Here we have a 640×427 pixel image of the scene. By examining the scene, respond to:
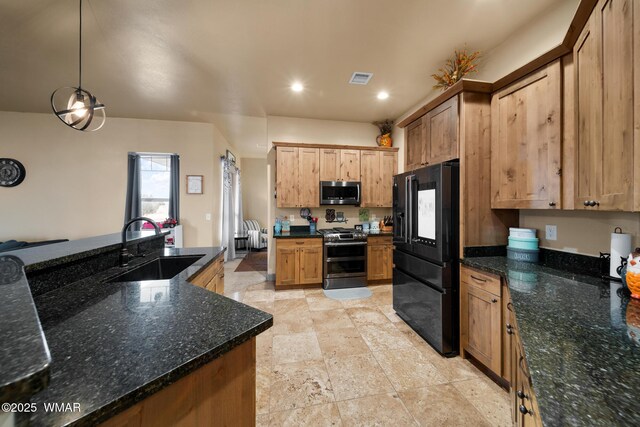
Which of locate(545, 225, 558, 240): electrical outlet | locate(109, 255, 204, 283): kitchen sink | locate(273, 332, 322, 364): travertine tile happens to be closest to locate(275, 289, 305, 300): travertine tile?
locate(273, 332, 322, 364): travertine tile

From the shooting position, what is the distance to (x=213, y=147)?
4.75 metres

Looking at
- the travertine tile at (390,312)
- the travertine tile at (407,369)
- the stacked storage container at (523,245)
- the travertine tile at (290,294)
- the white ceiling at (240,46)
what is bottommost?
the travertine tile at (407,369)

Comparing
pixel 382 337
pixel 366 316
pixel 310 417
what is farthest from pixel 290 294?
pixel 310 417

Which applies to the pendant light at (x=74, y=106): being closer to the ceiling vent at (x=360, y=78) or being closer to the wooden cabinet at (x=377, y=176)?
the ceiling vent at (x=360, y=78)

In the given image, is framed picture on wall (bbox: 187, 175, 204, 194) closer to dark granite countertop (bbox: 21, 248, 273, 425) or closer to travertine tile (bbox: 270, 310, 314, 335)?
travertine tile (bbox: 270, 310, 314, 335)

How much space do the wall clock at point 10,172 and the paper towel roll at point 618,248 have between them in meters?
7.36

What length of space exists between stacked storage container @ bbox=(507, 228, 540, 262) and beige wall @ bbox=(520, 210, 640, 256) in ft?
0.41

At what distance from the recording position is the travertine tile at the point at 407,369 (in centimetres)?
184

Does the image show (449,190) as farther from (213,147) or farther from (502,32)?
(213,147)

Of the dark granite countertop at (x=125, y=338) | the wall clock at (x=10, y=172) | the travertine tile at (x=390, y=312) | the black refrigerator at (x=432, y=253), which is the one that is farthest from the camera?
the wall clock at (x=10, y=172)

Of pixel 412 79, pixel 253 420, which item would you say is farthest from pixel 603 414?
pixel 412 79

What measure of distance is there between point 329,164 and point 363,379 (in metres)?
3.21

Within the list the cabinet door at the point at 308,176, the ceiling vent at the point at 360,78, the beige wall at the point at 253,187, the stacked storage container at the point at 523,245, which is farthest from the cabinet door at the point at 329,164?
the beige wall at the point at 253,187

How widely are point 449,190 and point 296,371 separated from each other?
2.02 m
